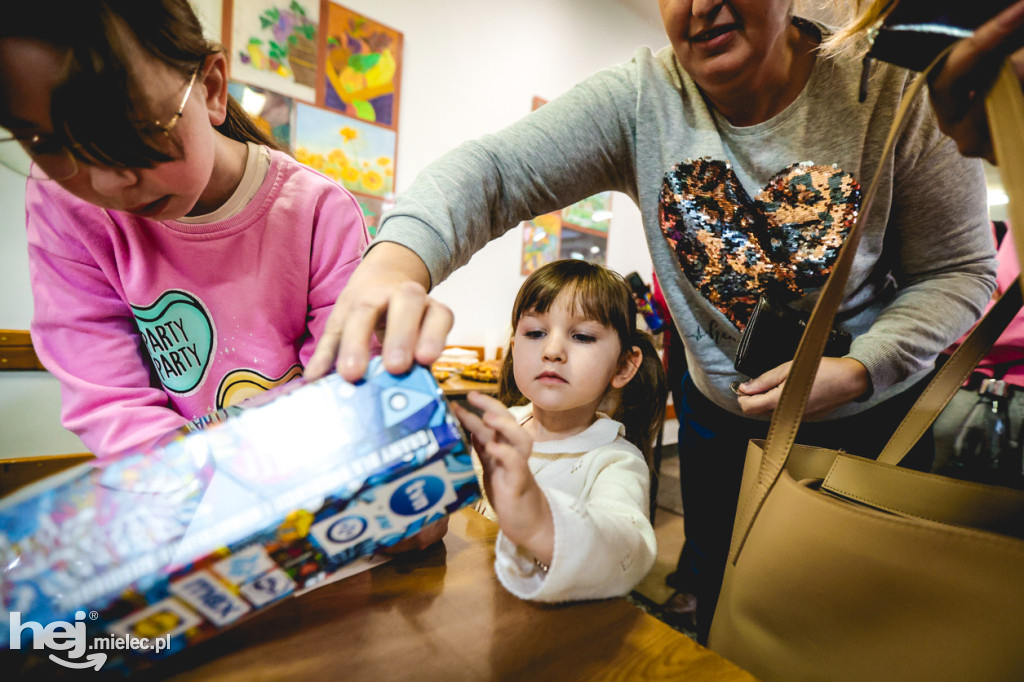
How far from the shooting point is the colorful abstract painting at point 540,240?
2672mm

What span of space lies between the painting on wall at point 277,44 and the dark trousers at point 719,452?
6.25ft

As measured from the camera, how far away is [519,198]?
2.18 feet

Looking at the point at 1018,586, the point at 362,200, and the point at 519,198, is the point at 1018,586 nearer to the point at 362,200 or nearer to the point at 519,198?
the point at 519,198

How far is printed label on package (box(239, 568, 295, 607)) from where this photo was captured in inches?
12.7

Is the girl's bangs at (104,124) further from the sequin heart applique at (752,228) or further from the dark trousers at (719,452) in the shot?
the dark trousers at (719,452)

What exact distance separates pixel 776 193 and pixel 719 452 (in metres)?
0.46

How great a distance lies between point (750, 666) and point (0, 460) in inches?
85.6

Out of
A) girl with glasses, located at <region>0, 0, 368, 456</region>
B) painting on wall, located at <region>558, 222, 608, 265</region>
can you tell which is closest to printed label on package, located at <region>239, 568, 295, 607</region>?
girl with glasses, located at <region>0, 0, 368, 456</region>

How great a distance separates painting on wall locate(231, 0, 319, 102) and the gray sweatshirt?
1.64 m

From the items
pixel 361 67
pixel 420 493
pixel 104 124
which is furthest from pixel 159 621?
pixel 361 67

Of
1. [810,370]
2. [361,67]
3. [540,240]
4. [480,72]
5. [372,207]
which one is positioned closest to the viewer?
[810,370]

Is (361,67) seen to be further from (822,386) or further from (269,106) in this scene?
(822,386)

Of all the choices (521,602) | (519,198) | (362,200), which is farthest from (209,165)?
(362,200)

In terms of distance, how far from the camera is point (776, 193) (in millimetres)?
695
